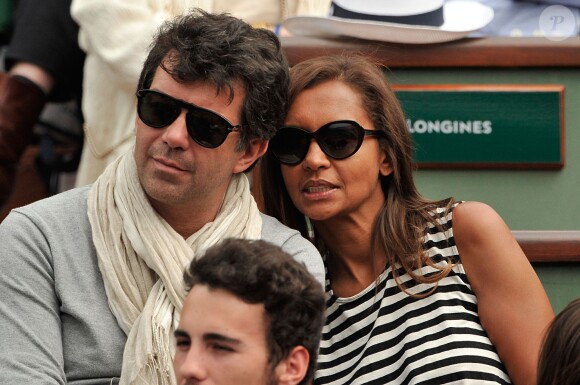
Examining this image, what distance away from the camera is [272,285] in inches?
98.2

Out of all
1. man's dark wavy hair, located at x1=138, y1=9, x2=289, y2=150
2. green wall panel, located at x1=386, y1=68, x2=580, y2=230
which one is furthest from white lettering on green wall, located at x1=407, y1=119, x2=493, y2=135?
man's dark wavy hair, located at x1=138, y1=9, x2=289, y2=150

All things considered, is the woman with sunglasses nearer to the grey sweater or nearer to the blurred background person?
the grey sweater

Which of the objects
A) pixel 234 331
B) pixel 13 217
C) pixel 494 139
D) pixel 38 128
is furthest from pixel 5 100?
pixel 234 331

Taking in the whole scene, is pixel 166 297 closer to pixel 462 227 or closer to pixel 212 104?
pixel 212 104

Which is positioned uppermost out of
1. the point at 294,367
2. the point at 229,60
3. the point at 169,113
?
the point at 229,60

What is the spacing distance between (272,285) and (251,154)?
87cm

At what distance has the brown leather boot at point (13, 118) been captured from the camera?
4254 mm

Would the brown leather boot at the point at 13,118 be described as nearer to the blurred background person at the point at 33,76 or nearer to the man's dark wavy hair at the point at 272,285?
the blurred background person at the point at 33,76

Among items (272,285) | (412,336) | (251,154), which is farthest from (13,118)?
(272,285)

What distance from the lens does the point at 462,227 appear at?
11.1 ft

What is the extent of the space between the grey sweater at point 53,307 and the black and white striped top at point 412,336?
0.70 meters

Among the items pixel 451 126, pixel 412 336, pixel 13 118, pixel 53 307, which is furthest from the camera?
pixel 13 118

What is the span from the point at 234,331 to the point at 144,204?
76 cm

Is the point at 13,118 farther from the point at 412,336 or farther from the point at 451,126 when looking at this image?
the point at 412,336
